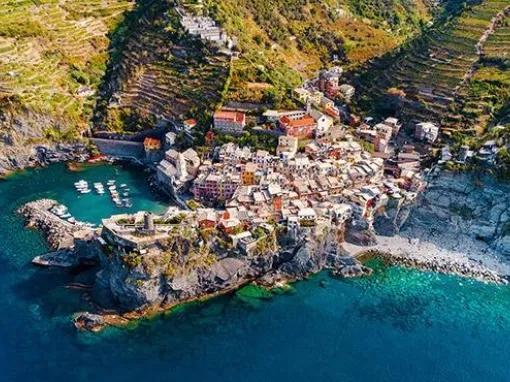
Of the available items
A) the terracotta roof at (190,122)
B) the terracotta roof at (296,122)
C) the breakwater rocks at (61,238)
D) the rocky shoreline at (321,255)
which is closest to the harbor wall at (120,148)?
the terracotta roof at (190,122)

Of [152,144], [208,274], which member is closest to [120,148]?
[152,144]

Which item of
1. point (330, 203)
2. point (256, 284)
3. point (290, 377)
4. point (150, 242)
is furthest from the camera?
point (330, 203)

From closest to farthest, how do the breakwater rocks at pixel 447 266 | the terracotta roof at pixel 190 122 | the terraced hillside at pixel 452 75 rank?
1. the breakwater rocks at pixel 447 266
2. the terraced hillside at pixel 452 75
3. the terracotta roof at pixel 190 122

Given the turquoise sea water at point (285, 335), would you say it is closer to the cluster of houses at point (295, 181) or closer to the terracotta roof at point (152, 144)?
the cluster of houses at point (295, 181)

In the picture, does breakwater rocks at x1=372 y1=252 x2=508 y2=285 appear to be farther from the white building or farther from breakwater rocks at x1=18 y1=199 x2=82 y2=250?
breakwater rocks at x1=18 y1=199 x2=82 y2=250

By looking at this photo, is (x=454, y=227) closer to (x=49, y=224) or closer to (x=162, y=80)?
(x=49, y=224)

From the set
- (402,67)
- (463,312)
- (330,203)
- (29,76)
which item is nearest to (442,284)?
(463,312)

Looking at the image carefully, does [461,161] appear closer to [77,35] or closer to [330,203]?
[330,203]
